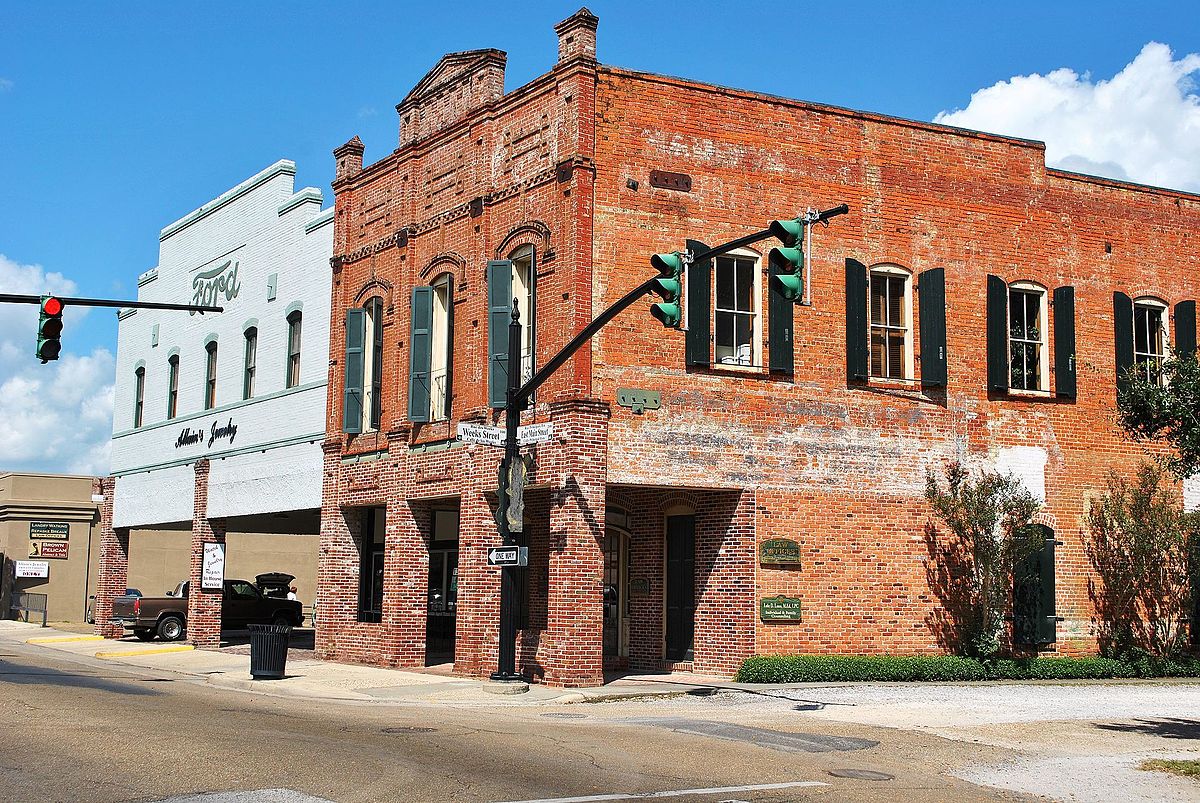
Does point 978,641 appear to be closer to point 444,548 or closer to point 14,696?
point 444,548

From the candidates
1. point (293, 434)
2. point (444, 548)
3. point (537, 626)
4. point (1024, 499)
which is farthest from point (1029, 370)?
point (293, 434)

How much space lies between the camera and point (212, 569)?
31.9 meters

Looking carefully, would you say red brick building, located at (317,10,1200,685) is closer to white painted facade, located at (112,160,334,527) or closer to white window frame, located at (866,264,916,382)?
white window frame, located at (866,264,916,382)

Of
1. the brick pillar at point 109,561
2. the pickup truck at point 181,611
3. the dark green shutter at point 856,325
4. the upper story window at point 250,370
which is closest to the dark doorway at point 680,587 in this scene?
the dark green shutter at point 856,325

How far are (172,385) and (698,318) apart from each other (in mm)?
18920

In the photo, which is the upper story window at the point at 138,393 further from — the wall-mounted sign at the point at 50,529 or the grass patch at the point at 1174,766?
the grass patch at the point at 1174,766

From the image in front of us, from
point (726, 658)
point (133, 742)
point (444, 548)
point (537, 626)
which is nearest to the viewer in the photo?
point (133, 742)

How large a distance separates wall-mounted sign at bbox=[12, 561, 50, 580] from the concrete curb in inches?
740

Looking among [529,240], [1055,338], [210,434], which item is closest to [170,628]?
[210,434]

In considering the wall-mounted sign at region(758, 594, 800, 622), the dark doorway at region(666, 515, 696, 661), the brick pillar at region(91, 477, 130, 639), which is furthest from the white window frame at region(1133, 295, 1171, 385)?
the brick pillar at region(91, 477, 130, 639)

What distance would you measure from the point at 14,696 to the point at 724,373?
1188 cm

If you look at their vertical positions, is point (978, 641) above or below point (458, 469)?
below

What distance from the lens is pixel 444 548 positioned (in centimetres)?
2703

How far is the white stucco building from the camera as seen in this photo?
2912cm
